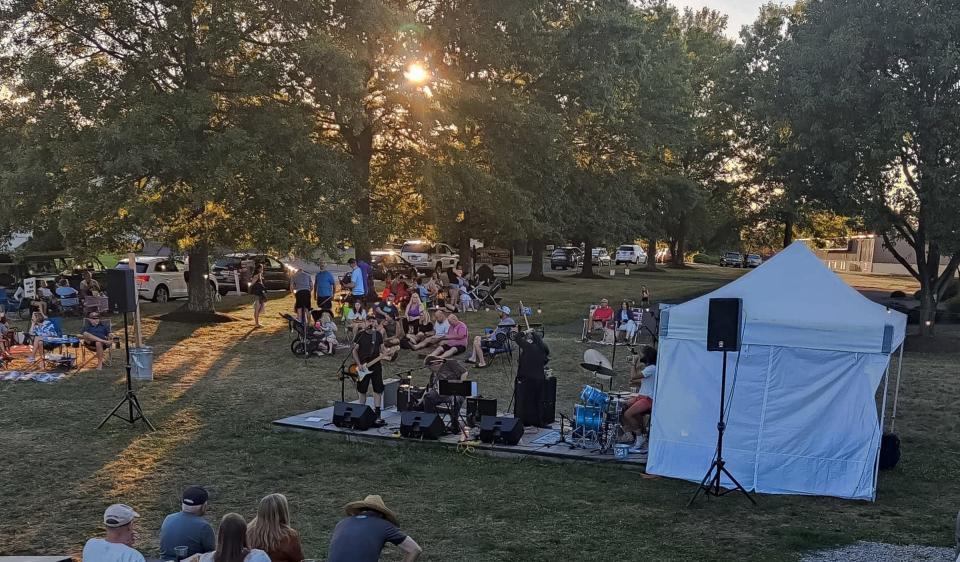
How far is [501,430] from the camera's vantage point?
10.3 metres

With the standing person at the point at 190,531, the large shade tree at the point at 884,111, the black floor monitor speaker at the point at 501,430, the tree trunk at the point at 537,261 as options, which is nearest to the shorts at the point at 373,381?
the black floor monitor speaker at the point at 501,430

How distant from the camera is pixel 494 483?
9.04m

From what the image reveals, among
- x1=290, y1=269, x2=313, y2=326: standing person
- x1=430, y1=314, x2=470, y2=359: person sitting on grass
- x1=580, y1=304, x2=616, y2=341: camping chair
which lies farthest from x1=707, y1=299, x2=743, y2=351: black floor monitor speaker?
x1=290, y1=269, x2=313, y2=326: standing person

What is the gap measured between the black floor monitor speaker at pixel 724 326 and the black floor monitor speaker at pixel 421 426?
4014 mm

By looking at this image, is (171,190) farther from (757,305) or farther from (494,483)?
(757,305)

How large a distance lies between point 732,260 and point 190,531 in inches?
2754

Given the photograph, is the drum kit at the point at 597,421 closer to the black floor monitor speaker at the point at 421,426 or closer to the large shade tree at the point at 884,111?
the black floor monitor speaker at the point at 421,426

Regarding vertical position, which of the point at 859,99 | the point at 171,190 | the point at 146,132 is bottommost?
the point at 171,190

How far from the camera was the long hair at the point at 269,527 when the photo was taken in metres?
5.45

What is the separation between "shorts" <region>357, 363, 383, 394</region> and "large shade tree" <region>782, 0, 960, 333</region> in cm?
1302

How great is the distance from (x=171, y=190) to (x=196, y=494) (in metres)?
14.9

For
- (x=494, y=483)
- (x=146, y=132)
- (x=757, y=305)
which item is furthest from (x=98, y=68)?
(x=757, y=305)

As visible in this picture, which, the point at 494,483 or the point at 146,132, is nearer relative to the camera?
the point at 494,483

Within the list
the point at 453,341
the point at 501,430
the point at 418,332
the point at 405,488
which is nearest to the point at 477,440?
the point at 501,430
